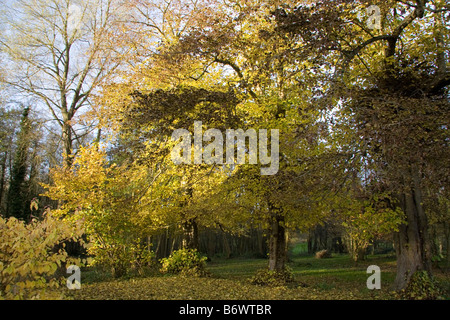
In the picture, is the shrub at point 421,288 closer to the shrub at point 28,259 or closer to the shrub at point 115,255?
the shrub at point 28,259

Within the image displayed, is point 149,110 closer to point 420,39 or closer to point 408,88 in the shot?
point 408,88

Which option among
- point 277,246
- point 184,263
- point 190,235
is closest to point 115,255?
point 184,263

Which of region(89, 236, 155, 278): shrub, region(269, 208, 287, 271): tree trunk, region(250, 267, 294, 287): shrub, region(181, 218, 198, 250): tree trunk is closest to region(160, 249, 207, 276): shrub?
region(181, 218, 198, 250): tree trunk

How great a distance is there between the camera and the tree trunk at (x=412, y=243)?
8477mm

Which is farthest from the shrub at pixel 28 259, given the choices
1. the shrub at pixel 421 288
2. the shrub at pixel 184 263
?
the shrub at pixel 184 263

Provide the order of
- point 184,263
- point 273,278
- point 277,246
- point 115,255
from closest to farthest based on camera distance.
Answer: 1. point 273,278
2. point 115,255
3. point 277,246
4. point 184,263

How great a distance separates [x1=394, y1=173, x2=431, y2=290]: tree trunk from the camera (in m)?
8.48

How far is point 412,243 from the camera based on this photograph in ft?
28.3

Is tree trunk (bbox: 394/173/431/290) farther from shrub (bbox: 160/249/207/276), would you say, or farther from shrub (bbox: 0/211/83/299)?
shrub (bbox: 0/211/83/299)

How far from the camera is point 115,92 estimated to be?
35.1 feet

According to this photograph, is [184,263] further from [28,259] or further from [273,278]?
[28,259]

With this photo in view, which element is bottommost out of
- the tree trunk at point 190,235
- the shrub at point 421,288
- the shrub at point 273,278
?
the shrub at point 273,278
